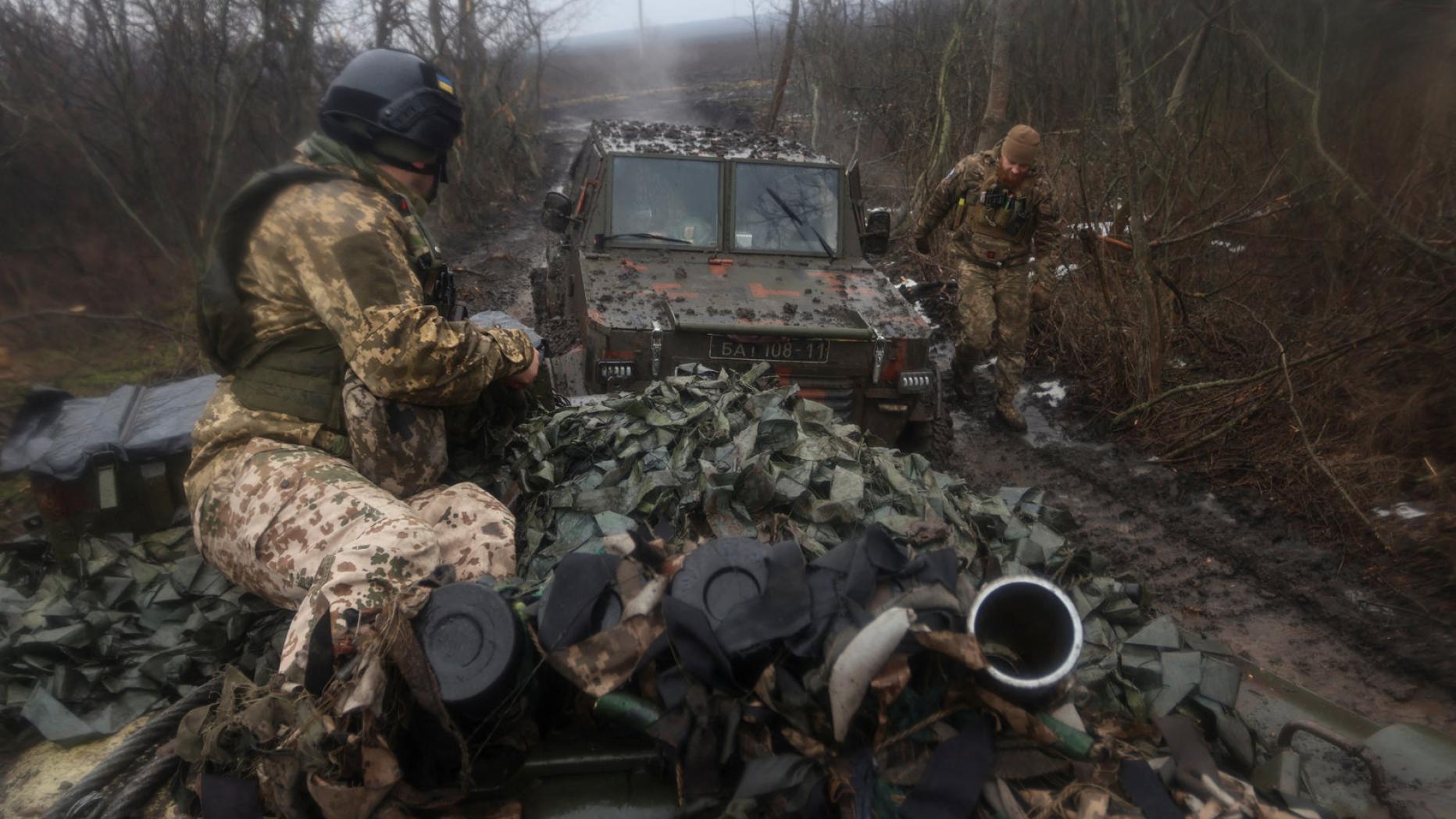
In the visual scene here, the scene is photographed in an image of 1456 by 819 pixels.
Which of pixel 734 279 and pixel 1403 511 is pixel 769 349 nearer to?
pixel 734 279

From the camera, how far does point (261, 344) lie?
7.97 feet

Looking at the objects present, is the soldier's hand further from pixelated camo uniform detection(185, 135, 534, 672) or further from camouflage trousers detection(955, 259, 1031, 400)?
camouflage trousers detection(955, 259, 1031, 400)

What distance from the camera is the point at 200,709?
1738mm

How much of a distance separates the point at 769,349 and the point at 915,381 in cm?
84

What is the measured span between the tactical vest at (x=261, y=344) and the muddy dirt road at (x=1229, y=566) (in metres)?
3.70

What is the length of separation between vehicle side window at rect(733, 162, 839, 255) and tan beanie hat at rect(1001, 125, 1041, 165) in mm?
1252

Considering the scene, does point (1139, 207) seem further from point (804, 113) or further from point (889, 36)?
point (804, 113)

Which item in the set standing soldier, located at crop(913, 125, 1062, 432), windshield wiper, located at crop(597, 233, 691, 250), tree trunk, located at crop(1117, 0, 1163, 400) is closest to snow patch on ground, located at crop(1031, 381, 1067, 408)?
standing soldier, located at crop(913, 125, 1062, 432)

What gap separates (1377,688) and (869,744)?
10.3 feet

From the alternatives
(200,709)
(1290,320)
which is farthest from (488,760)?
(1290,320)

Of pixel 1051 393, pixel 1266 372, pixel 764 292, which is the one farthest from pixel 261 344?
pixel 1051 393

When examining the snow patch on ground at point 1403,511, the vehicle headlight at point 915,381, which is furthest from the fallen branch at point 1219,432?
the vehicle headlight at point 915,381

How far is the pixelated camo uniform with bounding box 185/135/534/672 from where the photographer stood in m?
2.12

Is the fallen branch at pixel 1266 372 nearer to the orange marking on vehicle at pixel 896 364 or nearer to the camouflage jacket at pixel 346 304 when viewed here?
the orange marking on vehicle at pixel 896 364
